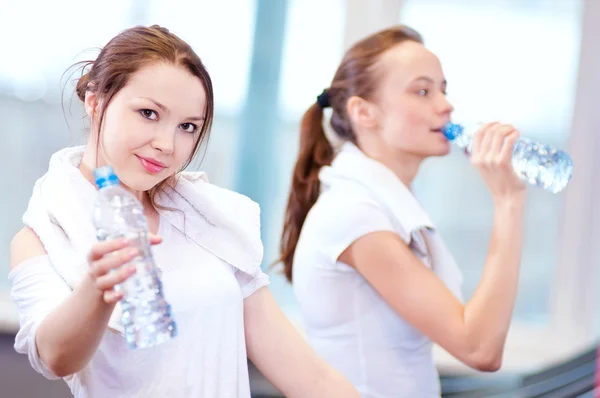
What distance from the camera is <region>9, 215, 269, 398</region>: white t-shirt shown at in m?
0.97

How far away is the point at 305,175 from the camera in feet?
5.22

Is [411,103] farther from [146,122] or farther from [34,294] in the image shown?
[34,294]

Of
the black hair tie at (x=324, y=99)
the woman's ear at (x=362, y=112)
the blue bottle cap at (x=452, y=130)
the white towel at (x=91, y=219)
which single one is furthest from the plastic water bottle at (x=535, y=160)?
the white towel at (x=91, y=219)

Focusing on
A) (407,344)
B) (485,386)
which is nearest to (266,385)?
(407,344)

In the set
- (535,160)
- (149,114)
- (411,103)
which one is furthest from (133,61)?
(535,160)

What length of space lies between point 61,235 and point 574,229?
5.78ft

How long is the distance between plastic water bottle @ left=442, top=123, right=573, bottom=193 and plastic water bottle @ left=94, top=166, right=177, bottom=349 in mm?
644

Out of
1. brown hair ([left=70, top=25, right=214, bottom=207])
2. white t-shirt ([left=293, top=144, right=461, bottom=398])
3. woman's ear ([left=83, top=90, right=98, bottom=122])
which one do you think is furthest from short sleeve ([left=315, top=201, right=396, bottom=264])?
woman's ear ([left=83, top=90, right=98, bottom=122])

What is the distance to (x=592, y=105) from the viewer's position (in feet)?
7.80

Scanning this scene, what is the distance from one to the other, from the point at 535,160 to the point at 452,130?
0.46 ft

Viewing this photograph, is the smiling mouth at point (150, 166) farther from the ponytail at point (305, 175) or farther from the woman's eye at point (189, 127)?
the ponytail at point (305, 175)

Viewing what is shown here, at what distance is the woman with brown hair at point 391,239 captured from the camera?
4.22ft

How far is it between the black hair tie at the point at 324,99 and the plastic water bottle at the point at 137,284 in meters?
0.70

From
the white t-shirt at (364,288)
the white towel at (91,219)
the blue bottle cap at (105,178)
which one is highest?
the blue bottle cap at (105,178)
